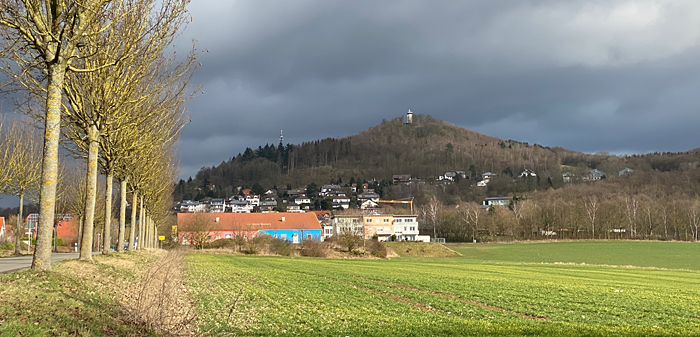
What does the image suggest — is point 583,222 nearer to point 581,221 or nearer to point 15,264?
point 581,221

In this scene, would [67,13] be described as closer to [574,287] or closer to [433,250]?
[574,287]

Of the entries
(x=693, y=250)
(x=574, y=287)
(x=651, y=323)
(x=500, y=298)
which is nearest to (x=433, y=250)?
(x=693, y=250)

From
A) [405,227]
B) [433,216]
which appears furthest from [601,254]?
[433,216]

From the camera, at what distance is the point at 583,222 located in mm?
125125

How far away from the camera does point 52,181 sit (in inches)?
529

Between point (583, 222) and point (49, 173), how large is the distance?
428ft

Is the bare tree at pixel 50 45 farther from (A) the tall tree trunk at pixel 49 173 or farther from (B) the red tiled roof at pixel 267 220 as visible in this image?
(B) the red tiled roof at pixel 267 220

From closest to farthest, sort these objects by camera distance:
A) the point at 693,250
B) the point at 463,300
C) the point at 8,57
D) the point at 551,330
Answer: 1. the point at 551,330
2. the point at 8,57
3. the point at 463,300
4. the point at 693,250

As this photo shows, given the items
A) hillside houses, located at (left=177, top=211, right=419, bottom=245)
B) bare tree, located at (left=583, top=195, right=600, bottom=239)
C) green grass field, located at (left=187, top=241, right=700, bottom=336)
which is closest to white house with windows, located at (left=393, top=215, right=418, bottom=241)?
hillside houses, located at (left=177, top=211, right=419, bottom=245)

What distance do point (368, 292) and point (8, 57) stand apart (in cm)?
1716

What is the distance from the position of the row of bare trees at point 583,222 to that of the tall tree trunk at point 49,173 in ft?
399

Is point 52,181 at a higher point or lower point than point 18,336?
higher

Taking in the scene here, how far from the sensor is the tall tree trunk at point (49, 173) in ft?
43.5

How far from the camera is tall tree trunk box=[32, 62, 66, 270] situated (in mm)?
13250
